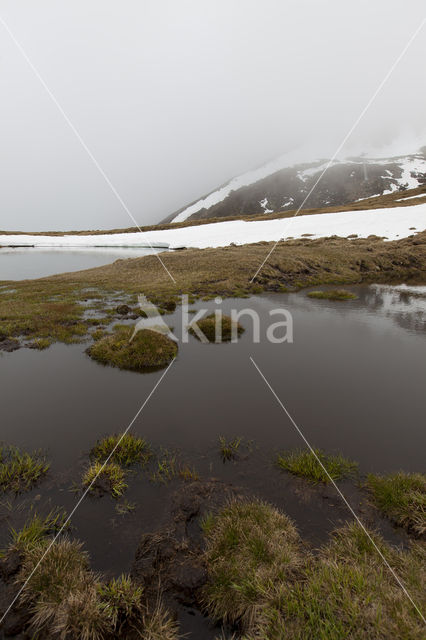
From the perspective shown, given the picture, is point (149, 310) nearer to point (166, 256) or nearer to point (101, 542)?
point (101, 542)

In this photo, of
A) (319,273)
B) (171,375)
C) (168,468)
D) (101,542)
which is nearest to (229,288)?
(319,273)

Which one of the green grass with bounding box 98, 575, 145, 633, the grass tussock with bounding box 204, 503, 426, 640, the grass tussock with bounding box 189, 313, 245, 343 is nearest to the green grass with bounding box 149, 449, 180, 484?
the grass tussock with bounding box 204, 503, 426, 640

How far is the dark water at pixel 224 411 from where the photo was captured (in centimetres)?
604

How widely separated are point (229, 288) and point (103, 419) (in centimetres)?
2518

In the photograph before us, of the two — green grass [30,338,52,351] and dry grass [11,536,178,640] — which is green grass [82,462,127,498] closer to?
dry grass [11,536,178,640]

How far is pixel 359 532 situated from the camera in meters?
5.14

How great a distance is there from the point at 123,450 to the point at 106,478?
37.2 inches

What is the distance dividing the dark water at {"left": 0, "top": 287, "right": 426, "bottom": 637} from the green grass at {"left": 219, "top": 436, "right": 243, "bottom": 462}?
20 centimetres

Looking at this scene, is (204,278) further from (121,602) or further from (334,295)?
(121,602)

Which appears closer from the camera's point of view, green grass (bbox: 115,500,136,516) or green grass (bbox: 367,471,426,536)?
green grass (bbox: 367,471,426,536)

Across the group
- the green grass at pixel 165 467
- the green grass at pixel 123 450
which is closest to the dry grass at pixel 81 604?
Answer: the green grass at pixel 165 467

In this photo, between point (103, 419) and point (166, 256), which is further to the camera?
point (166, 256)

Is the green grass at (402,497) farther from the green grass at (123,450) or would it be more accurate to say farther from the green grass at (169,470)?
the green grass at (123,450)

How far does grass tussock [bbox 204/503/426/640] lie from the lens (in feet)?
11.9
